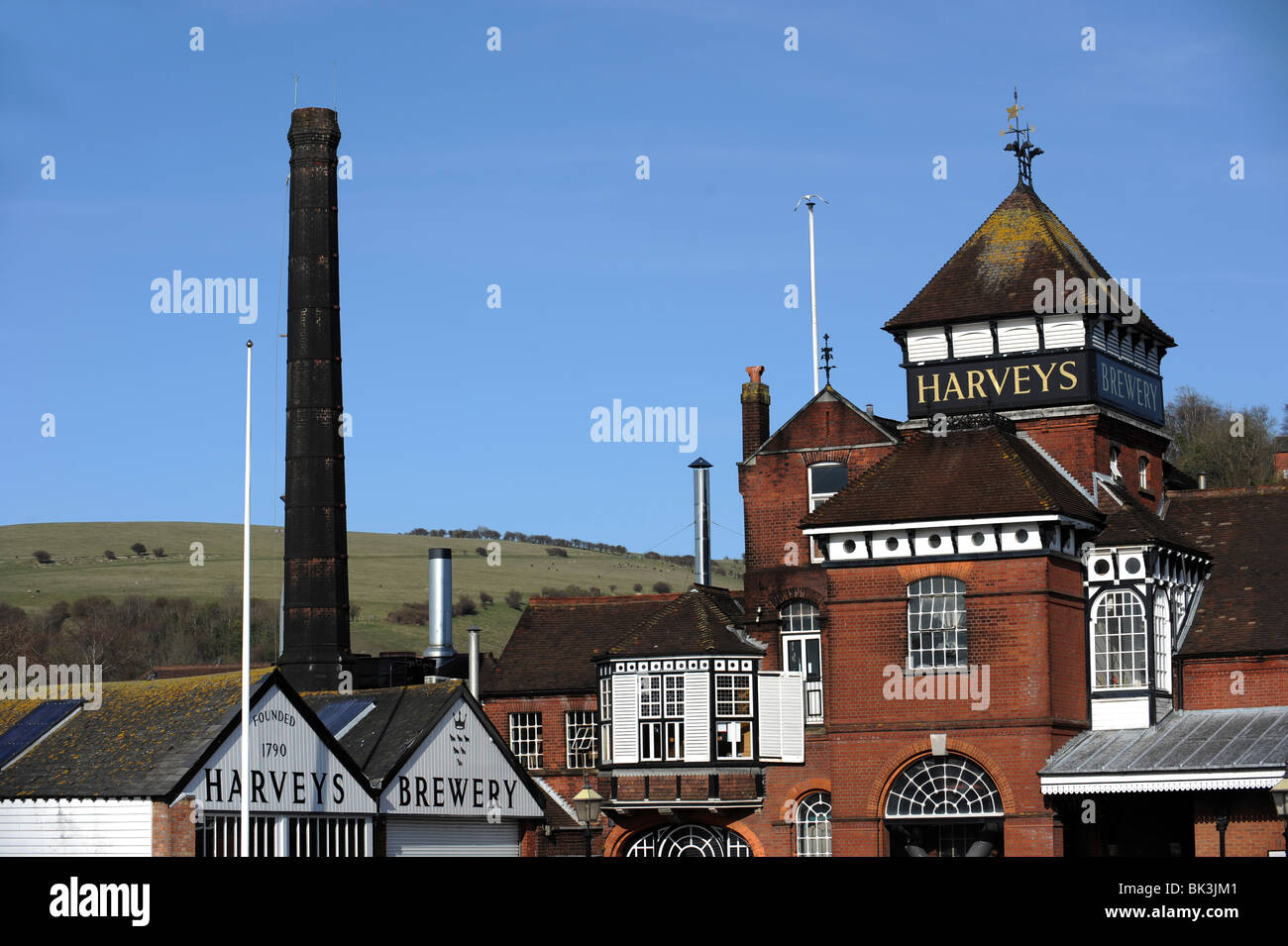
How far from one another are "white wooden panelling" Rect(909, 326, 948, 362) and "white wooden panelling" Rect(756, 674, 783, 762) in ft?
28.3

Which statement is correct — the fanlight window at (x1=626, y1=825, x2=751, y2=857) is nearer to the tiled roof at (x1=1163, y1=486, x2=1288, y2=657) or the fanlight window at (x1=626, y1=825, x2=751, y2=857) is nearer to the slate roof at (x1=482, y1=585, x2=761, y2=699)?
the slate roof at (x1=482, y1=585, x2=761, y2=699)

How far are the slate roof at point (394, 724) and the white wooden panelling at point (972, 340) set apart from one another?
592 inches

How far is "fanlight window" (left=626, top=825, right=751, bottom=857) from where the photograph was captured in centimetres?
4375

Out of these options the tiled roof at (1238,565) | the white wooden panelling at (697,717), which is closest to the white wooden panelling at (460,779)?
the white wooden panelling at (697,717)

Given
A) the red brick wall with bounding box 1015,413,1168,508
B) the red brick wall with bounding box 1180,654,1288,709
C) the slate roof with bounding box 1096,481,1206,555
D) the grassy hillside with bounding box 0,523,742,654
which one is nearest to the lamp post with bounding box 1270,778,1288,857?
the red brick wall with bounding box 1180,654,1288,709

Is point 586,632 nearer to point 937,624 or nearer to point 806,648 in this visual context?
point 806,648

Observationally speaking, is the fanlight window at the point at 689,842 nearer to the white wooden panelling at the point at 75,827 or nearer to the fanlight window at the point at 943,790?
the fanlight window at the point at 943,790

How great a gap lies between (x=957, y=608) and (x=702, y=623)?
7.53 metres

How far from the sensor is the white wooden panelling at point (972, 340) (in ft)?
144

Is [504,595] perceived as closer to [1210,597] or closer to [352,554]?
[352,554]

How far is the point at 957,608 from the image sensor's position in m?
39.5
